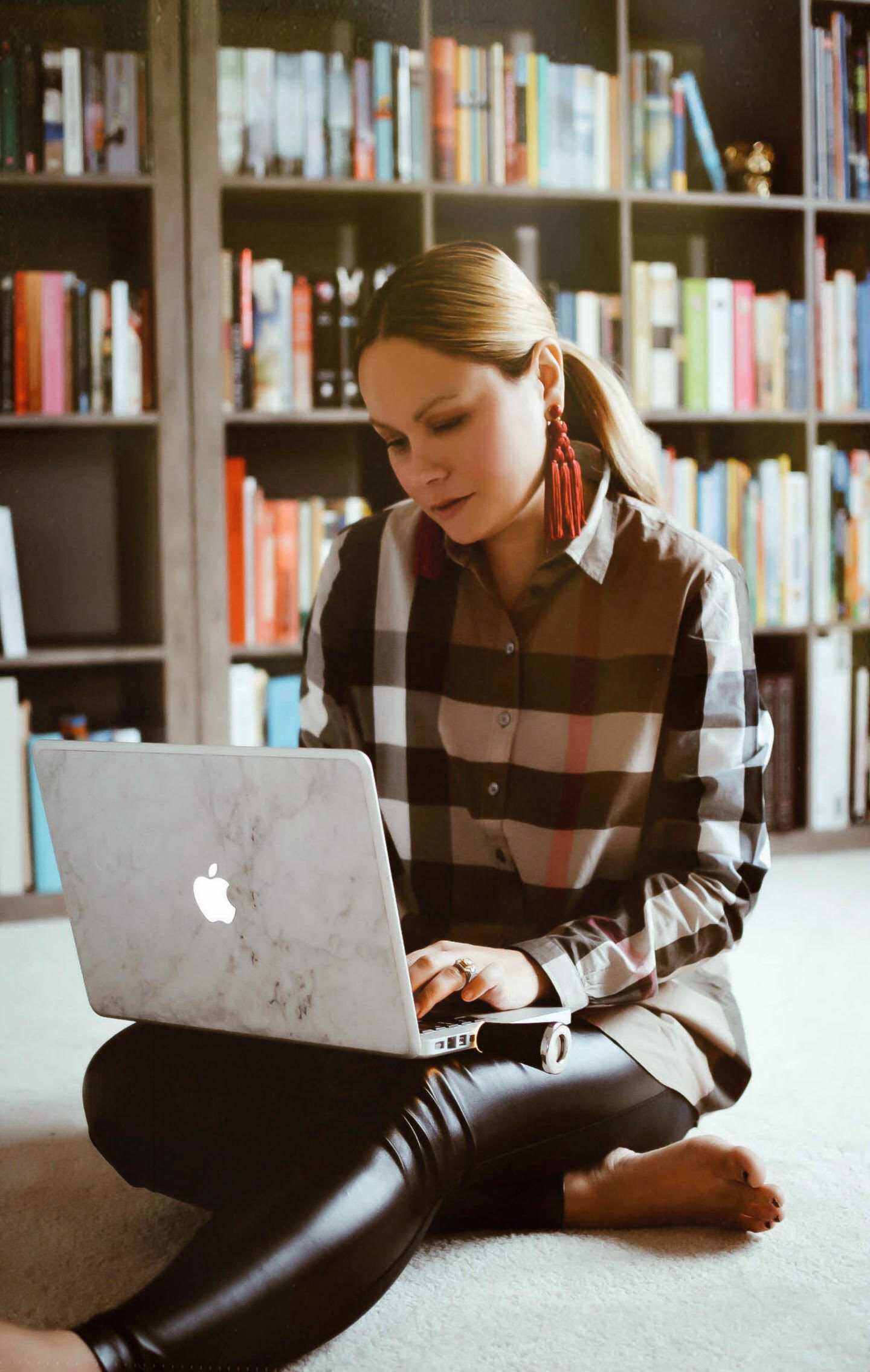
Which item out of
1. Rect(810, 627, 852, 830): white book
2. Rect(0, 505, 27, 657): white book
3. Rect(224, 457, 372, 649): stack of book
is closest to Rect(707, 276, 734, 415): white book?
Rect(810, 627, 852, 830): white book

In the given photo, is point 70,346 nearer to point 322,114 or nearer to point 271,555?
point 271,555

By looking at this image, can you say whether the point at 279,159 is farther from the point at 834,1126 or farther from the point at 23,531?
the point at 834,1126

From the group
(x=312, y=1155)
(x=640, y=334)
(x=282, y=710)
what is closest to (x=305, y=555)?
(x=282, y=710)

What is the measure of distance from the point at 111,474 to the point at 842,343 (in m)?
1.46

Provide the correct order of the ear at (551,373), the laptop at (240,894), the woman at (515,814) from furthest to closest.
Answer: the ear at (551,373) → the woman at (515,814) → the laptop at (240,894)

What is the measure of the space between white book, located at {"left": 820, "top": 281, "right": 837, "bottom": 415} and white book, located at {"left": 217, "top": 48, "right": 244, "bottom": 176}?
1161 mm

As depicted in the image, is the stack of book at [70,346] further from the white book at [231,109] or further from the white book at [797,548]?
the white book at [797,548]

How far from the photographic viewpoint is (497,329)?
1.15 m

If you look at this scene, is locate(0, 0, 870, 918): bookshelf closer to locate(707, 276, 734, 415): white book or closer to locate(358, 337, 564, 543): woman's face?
locate(707, 276, 734, 415): white book

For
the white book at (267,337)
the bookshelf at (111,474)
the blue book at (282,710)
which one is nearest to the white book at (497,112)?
the white book at (267,337)

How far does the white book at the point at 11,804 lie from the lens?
7.36 feet

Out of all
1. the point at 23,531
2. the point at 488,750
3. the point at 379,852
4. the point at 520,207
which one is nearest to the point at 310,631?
the point at 488,750

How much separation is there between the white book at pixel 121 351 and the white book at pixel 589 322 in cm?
83

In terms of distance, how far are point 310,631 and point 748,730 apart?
0.46 m
